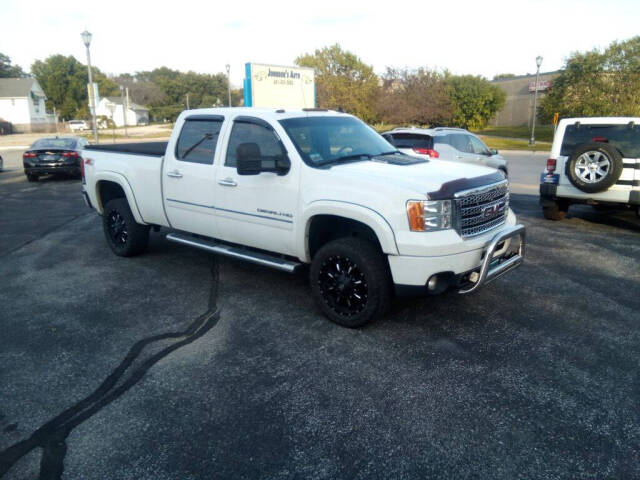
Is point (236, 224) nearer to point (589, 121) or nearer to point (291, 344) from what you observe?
point (291, 344)

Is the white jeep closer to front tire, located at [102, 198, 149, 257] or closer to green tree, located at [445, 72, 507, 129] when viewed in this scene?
front tire, located at [102, 198, 149, 257]

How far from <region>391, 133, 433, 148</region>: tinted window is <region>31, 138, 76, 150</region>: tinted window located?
11659 millimetres

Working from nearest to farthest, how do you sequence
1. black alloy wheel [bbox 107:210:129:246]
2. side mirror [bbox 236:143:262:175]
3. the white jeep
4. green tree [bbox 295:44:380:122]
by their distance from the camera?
1. side mirror [bbox 236:143:262:175]
2. black alloy wheel [bbox 107:210:129:246]
3. the white jeep
4. green tree [bbox 295:44:380:122]

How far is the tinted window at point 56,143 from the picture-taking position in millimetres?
17297

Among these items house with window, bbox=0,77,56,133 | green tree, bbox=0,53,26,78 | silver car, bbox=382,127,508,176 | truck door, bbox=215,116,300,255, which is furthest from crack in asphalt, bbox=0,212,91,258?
green tree, bbox=0,53,26,78

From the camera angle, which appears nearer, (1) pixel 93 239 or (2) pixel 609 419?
(2) pixel 609 419

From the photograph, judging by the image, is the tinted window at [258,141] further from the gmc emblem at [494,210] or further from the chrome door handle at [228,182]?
the gmc emblem at [494,210]

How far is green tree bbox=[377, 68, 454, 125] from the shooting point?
39094mm

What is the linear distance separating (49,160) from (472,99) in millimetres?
45106

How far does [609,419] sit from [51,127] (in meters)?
79.2

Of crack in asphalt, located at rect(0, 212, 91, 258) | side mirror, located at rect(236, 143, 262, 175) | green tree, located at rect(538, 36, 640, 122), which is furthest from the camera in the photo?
green tree, located at rect(538, 36, 640, 122)

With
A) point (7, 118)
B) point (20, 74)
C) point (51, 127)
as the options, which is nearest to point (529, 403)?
point (51, 127)

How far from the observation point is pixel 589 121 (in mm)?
8820

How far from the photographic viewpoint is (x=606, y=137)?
8.69m
